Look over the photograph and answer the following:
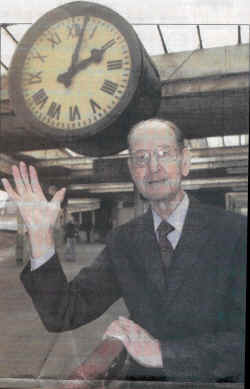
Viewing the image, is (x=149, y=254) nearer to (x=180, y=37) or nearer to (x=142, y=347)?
(x=142, y=347)

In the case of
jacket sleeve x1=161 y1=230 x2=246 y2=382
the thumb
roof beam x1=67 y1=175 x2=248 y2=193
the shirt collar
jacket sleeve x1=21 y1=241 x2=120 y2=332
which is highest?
roof beam x1=67 y1=175 x2=248 y2=193

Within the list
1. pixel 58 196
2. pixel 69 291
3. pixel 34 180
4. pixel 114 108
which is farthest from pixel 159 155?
pixel 69 291

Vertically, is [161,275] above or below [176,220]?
below

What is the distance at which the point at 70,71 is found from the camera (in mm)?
2723

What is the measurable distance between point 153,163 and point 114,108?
43cm

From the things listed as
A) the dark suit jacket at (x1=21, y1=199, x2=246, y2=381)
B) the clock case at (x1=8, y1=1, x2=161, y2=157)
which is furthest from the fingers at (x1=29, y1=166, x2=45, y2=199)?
the dark suit jacket at (x1=21, y1=199, x2=246, y2=381)

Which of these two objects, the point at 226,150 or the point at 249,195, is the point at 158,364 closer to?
the point at 249,195

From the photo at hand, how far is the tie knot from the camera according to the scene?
109 inches

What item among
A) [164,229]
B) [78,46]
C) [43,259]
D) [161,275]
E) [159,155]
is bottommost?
[161,275]

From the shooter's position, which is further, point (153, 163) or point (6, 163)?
point (6, 163)

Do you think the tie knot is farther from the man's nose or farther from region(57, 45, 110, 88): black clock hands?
region(57, 45, 110, 88): black clock hands

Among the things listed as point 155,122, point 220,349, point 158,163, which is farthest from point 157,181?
point 220,349

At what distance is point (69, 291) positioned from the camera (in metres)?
2.80

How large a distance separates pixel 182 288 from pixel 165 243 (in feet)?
1.01
